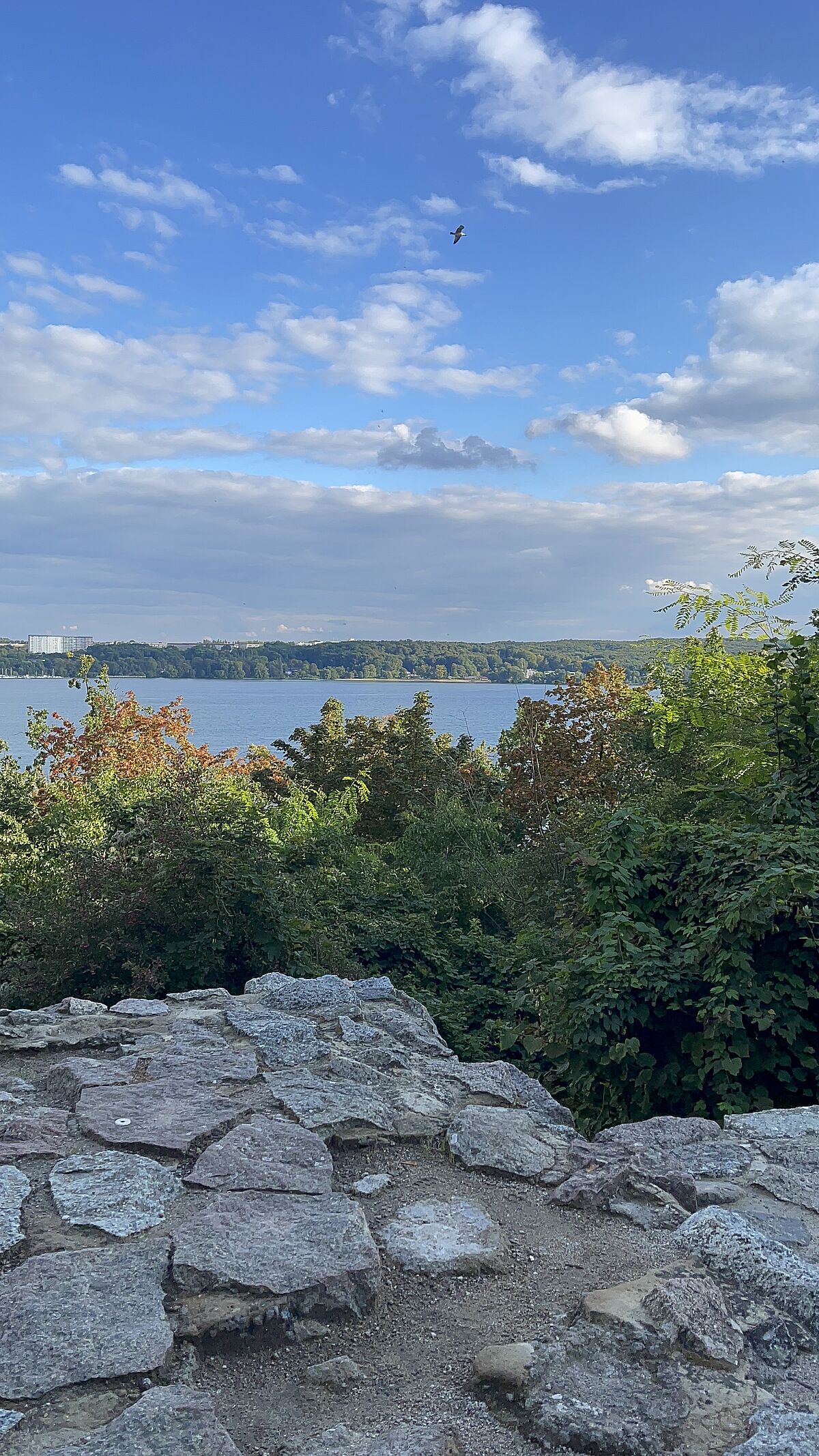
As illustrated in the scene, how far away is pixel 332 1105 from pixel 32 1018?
1.75 meters

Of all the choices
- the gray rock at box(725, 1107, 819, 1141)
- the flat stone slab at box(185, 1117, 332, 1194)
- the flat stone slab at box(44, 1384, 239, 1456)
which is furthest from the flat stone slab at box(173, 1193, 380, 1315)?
the gray rock at box(725, 1107, 819, 1141)

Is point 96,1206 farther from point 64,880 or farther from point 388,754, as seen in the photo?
point 388,754

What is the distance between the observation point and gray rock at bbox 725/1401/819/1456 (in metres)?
1.85

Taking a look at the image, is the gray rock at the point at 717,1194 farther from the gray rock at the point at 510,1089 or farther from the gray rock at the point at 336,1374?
the gray rock at the point at 336,1374

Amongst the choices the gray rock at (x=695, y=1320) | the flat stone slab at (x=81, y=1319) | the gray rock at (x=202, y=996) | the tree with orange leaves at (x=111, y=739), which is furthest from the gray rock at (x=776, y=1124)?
the tree with orange leaves at (x=111, y=739)

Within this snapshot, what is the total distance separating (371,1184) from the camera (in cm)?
304

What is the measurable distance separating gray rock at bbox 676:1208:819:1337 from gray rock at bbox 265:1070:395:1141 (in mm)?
1112

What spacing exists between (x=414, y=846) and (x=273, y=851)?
181 inches

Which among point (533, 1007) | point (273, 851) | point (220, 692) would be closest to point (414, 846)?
point (273, 851)

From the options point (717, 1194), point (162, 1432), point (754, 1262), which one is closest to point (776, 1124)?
point (717, 1194)

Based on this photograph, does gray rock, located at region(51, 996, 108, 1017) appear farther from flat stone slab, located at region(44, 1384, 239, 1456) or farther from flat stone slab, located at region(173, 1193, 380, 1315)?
flat stone slab, located at region(44, 1384, 239, 1456)

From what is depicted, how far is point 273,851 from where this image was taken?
746cm

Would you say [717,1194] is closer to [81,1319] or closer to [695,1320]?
[695,1320]

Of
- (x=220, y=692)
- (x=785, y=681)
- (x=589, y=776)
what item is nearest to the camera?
(x=785, y=681)
